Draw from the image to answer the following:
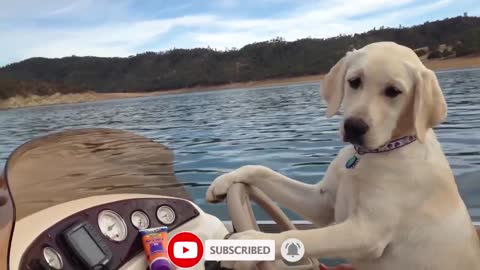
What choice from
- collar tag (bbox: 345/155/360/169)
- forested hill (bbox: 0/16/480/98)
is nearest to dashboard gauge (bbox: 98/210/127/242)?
collar tag (bbox: 345/155/360/169)

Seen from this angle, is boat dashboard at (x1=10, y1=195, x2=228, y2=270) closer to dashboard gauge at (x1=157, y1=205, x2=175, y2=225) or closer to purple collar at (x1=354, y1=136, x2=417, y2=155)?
dashboard gauge at (x1=157, y1=205, x2=175, y2=225)

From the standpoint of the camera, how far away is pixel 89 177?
6.75 feet

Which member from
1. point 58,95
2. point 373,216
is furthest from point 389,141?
point 58,95

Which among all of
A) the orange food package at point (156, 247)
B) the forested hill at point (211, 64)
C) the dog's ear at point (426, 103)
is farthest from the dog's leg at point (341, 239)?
the forested hill at point (211, 64)

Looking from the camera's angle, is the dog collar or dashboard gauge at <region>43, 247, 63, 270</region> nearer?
dashboard gauge at <region>43, 247, 63, 270</region>

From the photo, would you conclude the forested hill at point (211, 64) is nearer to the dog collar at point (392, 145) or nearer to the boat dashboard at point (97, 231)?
the boat dashboard at point (97, 231)

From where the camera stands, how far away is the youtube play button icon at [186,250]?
1340 millimetres

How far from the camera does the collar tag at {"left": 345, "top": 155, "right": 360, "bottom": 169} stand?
1.90m

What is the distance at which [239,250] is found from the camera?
1421mm

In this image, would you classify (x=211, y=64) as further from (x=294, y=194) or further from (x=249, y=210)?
(x=249, y=210)

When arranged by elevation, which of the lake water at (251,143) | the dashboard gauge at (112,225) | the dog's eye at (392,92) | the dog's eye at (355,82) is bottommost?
the lake water at (251,143)

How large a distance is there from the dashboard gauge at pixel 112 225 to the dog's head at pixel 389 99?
77 centimetres

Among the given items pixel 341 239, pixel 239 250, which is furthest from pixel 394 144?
pixel 239 250

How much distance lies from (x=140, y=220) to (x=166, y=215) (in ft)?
0.48
